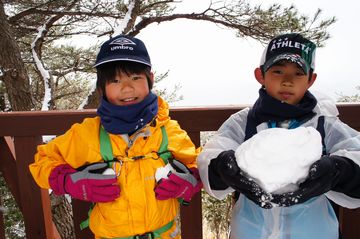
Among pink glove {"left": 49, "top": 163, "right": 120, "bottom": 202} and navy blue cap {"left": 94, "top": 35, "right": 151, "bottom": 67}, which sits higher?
navy blue cap {"left": 94, "top": 35, "right": 151, "bottom": 67}

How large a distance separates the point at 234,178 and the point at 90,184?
58 centimetres

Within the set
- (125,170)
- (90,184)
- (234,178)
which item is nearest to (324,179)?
(234,178)

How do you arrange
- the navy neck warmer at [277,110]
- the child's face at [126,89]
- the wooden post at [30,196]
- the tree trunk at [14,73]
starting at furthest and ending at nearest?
the tree trunk at [14,73]
the wooden post at [30,196]
the child's face at [126,89]
the navy neck warmer at [277,110]

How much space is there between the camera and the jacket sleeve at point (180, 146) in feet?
4.58

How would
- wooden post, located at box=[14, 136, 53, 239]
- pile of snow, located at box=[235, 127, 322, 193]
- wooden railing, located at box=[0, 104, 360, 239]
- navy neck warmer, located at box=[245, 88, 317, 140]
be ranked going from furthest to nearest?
1. wooden post, located at box=[14, 136, 53, 239]
2. wooden railing, located at box=[0, 104, 360, 239]
3. navy neck warmer, located at box=[245, 88, 317, 140]
4. pile of snow, located at box=[235, 127, 322, 193]

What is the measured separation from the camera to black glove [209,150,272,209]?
3.37 ft

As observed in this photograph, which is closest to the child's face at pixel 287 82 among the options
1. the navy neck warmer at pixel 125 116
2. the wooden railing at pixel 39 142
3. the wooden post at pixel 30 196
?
the wooden railing at pixel 39 142

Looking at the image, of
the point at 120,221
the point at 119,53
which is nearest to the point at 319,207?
the point at 120,221

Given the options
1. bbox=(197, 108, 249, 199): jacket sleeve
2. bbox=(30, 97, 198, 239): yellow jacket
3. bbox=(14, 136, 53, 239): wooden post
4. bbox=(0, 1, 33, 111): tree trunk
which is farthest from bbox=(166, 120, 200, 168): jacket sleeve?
bbox=(0, 1, 33, 111): tree trunk

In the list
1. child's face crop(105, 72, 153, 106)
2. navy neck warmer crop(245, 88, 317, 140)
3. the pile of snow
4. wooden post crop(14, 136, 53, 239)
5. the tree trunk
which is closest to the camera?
the pile of snow

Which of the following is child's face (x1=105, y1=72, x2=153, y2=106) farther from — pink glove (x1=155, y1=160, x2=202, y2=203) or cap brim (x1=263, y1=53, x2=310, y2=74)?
cap brim (x1=263, y1=53, x2=310, y2=74)

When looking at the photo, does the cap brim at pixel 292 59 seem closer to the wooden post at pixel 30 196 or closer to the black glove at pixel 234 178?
the black glove at pixel 234 178

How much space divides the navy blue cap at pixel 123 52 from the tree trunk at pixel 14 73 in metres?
5.20

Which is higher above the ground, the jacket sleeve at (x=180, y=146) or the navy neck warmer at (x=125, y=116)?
the navy neck warmer at (x=125, y=116)
